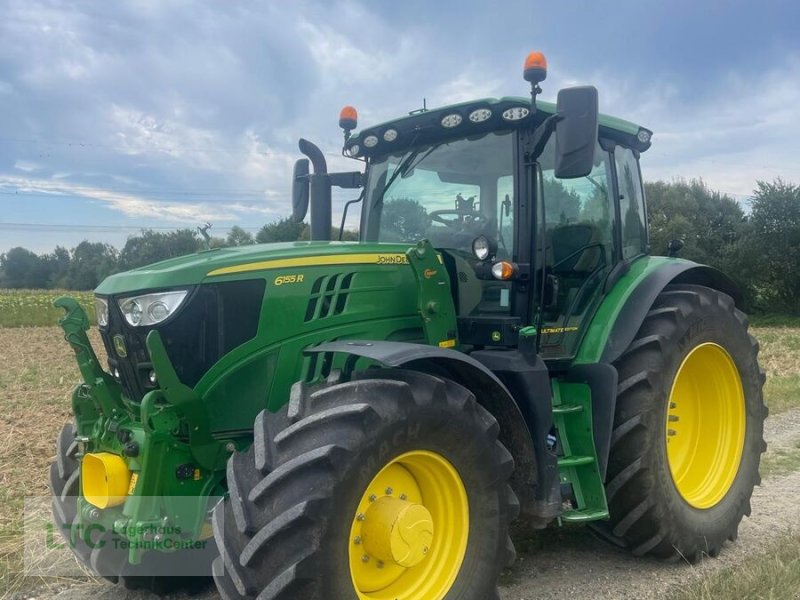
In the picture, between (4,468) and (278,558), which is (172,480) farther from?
(4,468)

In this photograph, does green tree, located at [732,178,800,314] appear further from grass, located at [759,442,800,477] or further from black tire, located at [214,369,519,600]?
black tire, located at [214,369,519,600]

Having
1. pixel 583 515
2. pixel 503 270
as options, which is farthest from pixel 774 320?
pixel 503 270

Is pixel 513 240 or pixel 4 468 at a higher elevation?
pixel 513 240

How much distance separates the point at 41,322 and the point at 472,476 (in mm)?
26356

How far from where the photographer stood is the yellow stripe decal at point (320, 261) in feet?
10.4

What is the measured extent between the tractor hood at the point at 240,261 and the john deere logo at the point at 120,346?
0.21 metres

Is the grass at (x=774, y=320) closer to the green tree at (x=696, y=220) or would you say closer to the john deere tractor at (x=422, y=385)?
the green tree at (x=696, y=220)

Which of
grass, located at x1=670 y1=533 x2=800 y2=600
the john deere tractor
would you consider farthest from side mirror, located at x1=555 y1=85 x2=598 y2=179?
grass, located at x1=670 y1=533 x2=800 y2=600

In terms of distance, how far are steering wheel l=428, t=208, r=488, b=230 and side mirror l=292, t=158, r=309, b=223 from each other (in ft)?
3.55

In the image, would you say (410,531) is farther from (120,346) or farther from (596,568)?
(596,568)

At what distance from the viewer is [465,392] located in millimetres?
3072

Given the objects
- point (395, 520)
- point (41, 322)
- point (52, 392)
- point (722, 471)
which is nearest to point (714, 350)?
point (722, 471)

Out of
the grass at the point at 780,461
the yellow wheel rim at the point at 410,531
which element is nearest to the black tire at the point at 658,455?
the yellow wheel rim at the point at 410,531

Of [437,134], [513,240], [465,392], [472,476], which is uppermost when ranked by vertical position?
[437,134]
